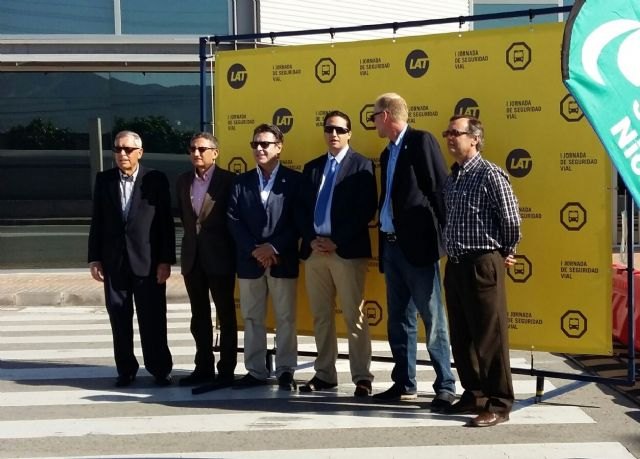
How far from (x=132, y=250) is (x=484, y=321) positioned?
2.96 meters

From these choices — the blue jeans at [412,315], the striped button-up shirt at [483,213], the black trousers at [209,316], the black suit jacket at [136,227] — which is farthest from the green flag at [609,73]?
the black suit jacket at [136,227]

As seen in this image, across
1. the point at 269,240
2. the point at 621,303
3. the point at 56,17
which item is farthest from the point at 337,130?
the point at 56,17

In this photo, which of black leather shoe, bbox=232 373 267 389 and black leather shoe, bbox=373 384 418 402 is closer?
black leather shoe, bbox=373 384 418 402

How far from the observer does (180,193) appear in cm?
775

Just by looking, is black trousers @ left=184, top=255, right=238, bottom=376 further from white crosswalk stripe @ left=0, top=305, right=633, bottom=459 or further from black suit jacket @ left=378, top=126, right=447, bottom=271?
black suit jacket @ left=378, top=126, right=447, bottom=271

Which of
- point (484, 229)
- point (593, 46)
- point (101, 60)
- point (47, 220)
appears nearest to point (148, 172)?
point (484, 229)

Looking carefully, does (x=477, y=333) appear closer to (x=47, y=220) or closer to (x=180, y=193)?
(x=180, y=193)

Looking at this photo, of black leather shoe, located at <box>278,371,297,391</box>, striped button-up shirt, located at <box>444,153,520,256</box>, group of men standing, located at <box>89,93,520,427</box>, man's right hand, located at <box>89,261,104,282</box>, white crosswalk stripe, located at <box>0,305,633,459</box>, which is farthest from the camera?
man's right hand, located at <box>89,261,104,282</box>

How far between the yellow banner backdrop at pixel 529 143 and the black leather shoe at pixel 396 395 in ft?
2.05

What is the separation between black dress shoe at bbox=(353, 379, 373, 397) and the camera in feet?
23.9

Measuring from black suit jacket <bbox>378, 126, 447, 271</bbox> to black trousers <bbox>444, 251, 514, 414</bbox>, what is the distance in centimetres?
30

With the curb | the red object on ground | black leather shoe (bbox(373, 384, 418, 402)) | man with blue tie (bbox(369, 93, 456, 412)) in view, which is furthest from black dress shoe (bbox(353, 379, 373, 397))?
the curb

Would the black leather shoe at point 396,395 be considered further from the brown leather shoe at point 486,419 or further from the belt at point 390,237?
the belt at point 390,237

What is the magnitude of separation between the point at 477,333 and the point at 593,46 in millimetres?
2809
